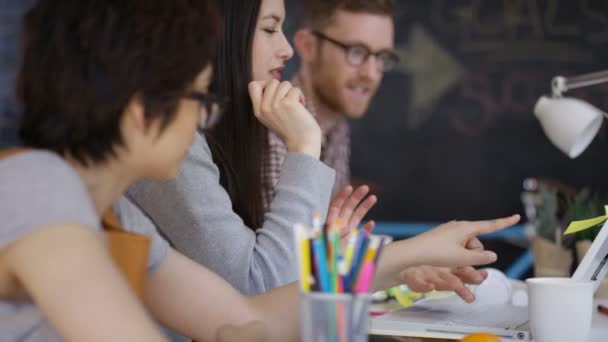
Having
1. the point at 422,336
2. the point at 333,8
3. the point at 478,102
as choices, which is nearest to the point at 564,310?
the point at 422,336

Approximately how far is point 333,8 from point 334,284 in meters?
3.02

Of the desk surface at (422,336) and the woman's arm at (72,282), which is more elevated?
the woman's arm at (72,282)

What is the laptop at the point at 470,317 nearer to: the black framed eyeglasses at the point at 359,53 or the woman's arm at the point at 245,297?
the woman's arm at the point at 245,297

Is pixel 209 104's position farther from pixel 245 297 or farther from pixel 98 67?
pixel 245 297

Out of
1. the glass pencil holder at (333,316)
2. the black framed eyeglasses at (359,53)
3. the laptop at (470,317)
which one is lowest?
the laptop at (470,317)

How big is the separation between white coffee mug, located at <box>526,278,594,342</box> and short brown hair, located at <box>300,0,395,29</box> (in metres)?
2.53

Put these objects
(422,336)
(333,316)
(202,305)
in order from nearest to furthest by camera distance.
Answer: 1. (333,316)
2. (202,305)
3. (422,336)

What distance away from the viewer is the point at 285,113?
1522 mm

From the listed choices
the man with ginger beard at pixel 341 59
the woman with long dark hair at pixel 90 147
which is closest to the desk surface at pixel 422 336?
the woman with long dark hair at pixel 90 147

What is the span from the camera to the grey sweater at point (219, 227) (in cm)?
152

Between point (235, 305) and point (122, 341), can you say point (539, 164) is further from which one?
point (122, 341)

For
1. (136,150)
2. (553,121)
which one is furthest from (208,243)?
(553,121)

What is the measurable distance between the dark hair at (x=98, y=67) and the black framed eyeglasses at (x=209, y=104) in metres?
0.02

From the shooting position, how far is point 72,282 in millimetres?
866
